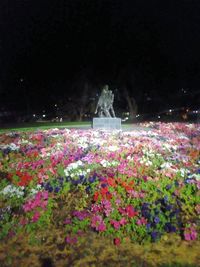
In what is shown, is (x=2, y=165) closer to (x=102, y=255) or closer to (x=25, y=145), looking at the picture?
(x=25, y=145)

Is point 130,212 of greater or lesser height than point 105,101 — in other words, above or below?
below

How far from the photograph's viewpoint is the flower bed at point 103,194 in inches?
243

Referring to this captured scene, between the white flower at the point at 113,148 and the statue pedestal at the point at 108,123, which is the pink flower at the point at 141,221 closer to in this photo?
the white flower at the point at 113,148

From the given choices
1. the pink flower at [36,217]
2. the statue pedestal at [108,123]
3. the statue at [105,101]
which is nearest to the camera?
the pink flower at [36,217]

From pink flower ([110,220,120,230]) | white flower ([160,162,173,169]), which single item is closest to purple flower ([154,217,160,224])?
pink flower ([110,220,120,230])

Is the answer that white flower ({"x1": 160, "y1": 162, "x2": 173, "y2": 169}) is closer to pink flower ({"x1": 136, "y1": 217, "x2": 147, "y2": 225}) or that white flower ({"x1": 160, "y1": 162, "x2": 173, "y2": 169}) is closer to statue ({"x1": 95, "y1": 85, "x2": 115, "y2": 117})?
pink flower ({"x1": 136, "y1": 217, "x2": 147, "y2": 225})

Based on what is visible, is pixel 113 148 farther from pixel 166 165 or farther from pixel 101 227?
pixel 101 227

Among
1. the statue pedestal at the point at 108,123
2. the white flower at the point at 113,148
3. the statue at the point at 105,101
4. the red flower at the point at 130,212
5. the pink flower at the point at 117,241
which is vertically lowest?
the pink flower at the point at 117,241

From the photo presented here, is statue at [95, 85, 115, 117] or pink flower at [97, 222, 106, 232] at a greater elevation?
statue at [95, 85, 115, 117]

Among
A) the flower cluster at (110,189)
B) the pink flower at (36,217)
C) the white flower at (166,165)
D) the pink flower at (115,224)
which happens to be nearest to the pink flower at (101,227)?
the flower cluster at (110,189)

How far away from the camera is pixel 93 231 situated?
20.4 ft

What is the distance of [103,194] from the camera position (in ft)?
23.0

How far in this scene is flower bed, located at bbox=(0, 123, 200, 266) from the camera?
6168mm

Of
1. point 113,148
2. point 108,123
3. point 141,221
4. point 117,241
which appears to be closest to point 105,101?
point 108,123
